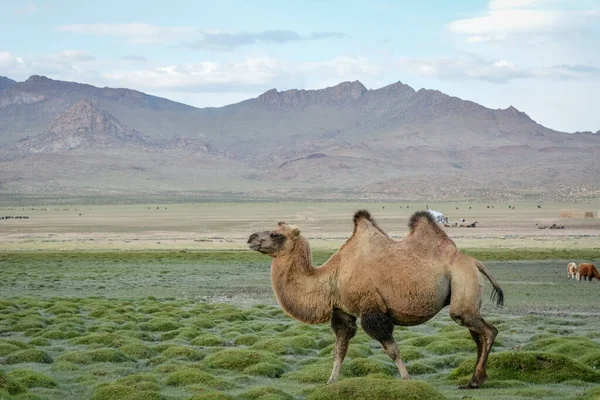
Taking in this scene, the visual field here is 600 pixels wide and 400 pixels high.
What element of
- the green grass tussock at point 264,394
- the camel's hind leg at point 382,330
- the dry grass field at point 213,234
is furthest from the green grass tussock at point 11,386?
the dry grass field at point 213,234

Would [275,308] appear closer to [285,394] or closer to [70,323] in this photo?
[70,323]

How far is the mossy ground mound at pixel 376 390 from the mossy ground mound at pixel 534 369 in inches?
A: 104

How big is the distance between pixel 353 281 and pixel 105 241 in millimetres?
59583

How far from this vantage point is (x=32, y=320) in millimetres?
23203

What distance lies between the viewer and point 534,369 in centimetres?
1420

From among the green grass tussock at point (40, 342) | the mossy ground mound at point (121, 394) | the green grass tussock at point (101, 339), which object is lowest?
the green grass tussock at point (40, 342)

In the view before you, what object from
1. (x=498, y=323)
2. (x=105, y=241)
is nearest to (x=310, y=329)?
(x=498, y=323)

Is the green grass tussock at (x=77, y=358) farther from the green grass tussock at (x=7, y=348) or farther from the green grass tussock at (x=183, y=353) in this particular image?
the green grass tussock at (x=183, y=353)

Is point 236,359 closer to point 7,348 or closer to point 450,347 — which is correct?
point 450,347

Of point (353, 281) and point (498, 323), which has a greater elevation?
point (353, 281)

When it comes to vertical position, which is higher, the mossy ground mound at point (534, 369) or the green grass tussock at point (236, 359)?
the mossy ground mound at point (534, 369)

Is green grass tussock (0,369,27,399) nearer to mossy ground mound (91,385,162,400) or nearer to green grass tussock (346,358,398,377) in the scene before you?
mossy ground mound (91,385,162,400)

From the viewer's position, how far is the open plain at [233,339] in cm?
1355

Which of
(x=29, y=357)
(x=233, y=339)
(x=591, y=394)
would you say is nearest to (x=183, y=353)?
(x=29, y=357)
